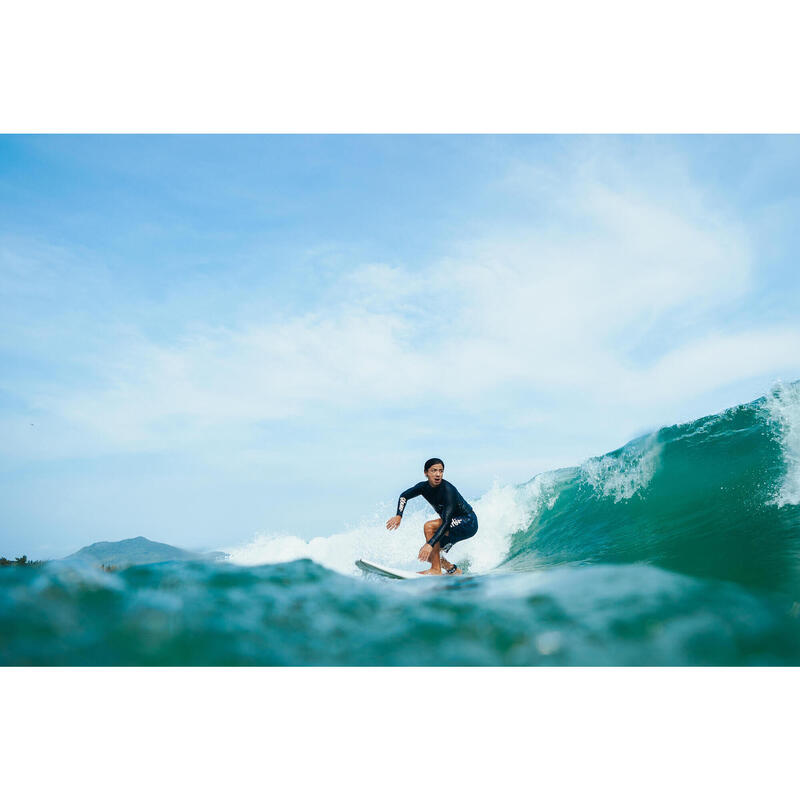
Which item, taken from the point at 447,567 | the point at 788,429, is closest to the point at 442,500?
the point at 447,567

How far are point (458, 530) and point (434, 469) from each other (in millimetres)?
776

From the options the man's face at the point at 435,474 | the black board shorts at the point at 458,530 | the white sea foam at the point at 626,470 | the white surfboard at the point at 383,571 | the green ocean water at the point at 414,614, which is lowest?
the green ocean water at the point at 414,614

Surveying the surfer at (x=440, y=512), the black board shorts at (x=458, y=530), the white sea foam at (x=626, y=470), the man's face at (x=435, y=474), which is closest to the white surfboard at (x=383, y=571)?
the surfer at (x=440, y=512)

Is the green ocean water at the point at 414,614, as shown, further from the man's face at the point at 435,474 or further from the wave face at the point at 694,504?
the man's face at the point at 435,474

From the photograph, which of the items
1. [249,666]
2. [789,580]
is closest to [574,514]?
[789,580]

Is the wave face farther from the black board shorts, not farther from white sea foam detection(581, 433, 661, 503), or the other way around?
the black board shorts

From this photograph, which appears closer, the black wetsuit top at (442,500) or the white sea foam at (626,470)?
the black wetsuit top at (442,500)

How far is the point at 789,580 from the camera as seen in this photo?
400 cm

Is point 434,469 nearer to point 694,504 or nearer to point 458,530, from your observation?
point 458,530

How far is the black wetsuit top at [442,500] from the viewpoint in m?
5.35

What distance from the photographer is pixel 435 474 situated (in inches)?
216

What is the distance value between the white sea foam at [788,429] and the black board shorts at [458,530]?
3465mm

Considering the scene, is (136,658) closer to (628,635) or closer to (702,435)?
(628,635)
